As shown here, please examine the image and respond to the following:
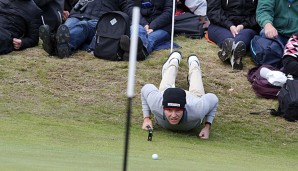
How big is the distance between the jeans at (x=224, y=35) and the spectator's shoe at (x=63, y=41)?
265 centimetres

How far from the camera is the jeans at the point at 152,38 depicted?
11789 mm

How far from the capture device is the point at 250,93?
1084 centimetres

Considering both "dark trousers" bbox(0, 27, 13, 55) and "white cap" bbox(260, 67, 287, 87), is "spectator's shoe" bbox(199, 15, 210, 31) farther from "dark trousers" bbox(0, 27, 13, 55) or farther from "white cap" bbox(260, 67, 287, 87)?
"dark trousers" bbox(0, 27, 13, 55)

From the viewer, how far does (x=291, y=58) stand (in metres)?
10.3

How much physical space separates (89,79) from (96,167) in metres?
5.75

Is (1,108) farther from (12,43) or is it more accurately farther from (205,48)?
(205,48)

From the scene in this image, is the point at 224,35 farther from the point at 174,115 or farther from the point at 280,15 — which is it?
the point at 174,115

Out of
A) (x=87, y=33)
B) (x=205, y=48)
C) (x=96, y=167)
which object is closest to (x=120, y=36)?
(x=87, y=33)

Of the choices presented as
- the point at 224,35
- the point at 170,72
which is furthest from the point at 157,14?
the point at 170,72

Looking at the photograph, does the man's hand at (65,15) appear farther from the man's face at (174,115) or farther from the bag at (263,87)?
the man's face at (174,115)

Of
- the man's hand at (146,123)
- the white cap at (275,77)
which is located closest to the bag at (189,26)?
the white cap at (275,77)

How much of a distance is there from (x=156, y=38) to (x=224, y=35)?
121 cm

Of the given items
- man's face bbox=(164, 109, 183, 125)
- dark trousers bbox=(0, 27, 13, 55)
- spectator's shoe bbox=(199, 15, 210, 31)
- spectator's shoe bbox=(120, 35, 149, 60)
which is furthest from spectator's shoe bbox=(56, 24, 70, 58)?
man's face bbox=(164, 109, 183, 125)

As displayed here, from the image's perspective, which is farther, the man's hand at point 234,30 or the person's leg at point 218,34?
the person's leg at point 218,34
